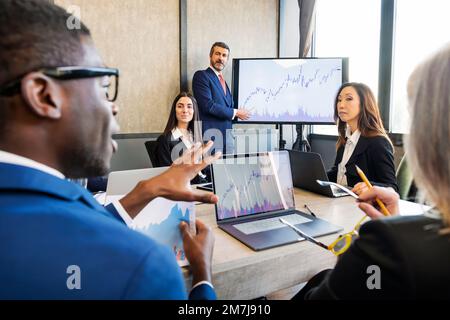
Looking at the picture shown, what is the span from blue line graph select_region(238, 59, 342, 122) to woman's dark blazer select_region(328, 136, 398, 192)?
4.73ft

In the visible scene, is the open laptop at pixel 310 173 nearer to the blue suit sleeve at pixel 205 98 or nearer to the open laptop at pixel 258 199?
the open laptop at pixel 258 199

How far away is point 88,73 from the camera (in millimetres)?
677

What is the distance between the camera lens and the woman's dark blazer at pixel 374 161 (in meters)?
1.99

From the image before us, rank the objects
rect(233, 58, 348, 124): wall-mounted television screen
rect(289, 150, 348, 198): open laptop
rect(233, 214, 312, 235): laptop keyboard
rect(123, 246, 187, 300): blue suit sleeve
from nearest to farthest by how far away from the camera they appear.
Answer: rect(123, 246, 187, 300): blue suit sleeve, rect(233, 214, 312, 235): laptop keyboard, rect(289, 150, 348, 198): open laptop, rect(233, 58, 348, 124): wall-mounted television screen

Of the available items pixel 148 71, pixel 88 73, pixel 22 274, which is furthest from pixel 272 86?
pixel 22 274

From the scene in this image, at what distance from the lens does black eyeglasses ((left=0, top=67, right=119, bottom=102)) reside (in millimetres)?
608

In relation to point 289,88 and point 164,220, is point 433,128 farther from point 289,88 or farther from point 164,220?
point 289,88

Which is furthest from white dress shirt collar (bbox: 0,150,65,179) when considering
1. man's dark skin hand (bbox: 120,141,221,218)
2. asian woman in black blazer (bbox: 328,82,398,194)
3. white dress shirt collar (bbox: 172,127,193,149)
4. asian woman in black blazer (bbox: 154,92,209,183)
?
white dress shirt collar (bbox: 172,127,193,149)

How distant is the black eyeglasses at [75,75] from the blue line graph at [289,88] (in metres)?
3.03

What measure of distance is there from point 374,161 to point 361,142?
0.51 feet

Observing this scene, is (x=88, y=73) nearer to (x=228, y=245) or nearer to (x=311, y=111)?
(x=228, y=245)

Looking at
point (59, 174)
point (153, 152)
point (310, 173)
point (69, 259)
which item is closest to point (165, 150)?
point (153, 152)

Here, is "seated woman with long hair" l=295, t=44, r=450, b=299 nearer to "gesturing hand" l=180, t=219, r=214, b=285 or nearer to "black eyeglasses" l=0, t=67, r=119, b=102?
"gesturing hand" l=180, t=219, r=214, b=285
